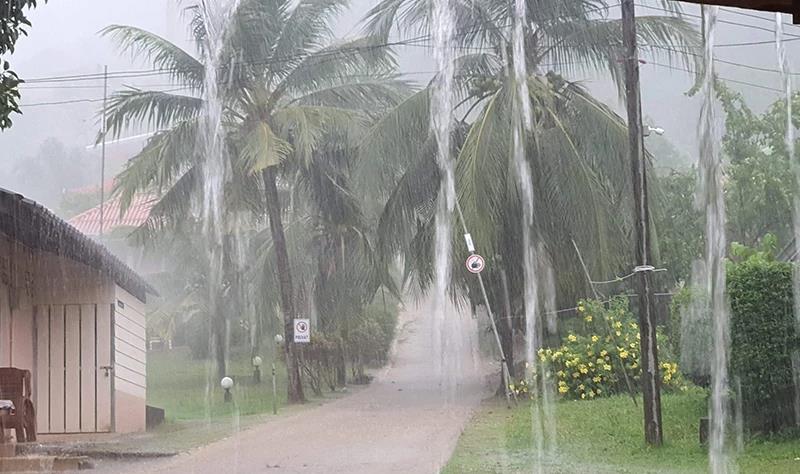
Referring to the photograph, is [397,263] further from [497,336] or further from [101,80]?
[101,80]

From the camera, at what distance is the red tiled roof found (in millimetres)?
16931

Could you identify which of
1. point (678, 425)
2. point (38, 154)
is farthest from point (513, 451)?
point (38, 154)

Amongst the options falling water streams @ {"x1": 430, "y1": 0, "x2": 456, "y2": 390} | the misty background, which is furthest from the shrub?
the misty background

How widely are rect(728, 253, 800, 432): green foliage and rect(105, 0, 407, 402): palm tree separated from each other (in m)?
7.30

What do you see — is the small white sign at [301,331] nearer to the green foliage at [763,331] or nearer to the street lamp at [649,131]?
the street lamp at [649,131]

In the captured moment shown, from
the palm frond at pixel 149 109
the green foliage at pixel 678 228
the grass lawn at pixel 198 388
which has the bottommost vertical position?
the grass lawn at pixel 198 388

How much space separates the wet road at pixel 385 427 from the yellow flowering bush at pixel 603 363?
1.30 meters

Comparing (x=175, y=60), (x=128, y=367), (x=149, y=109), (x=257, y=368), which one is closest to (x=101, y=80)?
(x=175, y=60)

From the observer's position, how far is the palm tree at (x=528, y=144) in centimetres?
1380

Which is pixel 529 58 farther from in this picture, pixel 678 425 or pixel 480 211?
pixel 678 425

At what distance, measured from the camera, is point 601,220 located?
1365 cm

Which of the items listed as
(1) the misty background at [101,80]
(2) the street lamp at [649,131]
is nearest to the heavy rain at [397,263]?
(1) the misty background at [101,80]

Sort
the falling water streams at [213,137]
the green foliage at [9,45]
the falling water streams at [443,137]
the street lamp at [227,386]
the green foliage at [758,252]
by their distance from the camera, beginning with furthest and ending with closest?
the falling water streams at [213,137] < the falling water streams at [443,137] < the street lamp at [227,386] < the green foliage at [758,252] < the green foliage at [9,45]

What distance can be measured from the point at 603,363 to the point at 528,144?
2981mm
